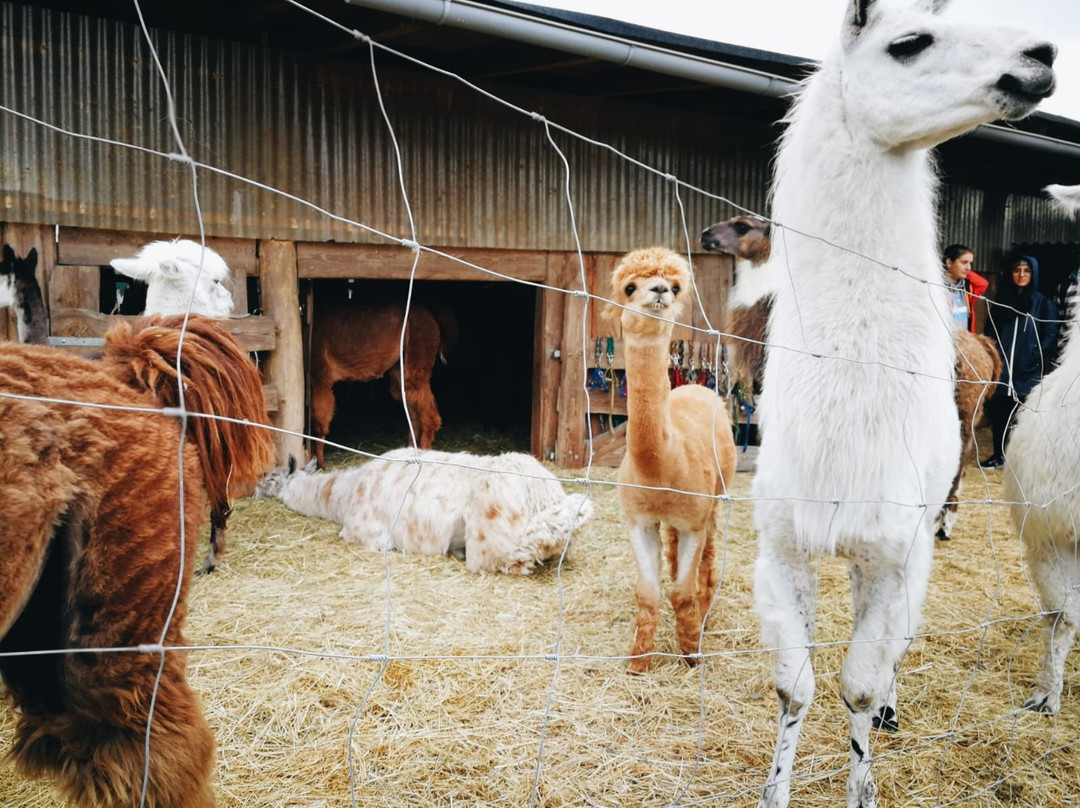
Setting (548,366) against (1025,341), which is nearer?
(1025,341)

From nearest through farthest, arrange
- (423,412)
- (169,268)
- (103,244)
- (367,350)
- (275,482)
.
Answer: (169,268), (103,244), (275,482), (367,350), (423,412)

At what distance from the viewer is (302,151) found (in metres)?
5.75

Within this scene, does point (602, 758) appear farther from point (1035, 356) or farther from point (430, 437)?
point (1035, 356)

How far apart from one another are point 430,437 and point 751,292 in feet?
10.8

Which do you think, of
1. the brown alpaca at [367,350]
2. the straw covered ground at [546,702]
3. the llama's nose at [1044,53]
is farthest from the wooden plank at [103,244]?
the llama's nose at [1044,53]

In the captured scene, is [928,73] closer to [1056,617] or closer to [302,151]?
[1056,617]

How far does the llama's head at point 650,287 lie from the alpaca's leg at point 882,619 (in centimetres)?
131

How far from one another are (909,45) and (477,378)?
9.05 m

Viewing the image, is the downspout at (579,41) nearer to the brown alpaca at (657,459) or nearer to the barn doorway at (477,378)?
the brown alpaca at (657,459)

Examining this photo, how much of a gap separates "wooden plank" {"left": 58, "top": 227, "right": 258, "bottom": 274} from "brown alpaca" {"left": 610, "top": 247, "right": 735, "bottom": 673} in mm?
3355

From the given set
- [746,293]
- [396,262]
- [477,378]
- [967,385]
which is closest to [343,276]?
[396,262]

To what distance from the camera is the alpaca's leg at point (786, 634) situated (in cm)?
217

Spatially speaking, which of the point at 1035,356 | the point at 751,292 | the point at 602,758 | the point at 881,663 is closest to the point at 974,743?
the point at 881,663

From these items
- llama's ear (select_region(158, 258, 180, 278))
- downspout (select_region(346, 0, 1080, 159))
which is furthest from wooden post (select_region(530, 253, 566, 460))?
llama's ear (select_region(158, 258, 180, 278))
